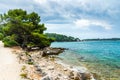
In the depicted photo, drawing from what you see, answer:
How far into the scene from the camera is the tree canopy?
4751cm

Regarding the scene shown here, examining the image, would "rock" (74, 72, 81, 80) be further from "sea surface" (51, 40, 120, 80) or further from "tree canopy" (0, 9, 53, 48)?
"tree canopy" (0, 9, 53, 48)

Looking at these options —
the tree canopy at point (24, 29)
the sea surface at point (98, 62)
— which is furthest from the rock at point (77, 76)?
the tree canopy at point (24, 29)

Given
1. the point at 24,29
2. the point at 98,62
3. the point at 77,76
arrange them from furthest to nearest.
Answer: the point at 24,29 < the point at 98,62 < the point at 77,76

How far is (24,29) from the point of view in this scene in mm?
48312

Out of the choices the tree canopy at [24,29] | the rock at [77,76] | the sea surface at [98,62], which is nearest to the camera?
the rock at [77,76]

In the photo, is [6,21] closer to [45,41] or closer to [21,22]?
[21,22]

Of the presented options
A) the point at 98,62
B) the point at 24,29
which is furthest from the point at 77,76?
the point at 24,29

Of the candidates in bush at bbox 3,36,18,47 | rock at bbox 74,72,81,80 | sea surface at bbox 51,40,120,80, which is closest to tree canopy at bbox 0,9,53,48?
bush at bbox 3,36,18,47

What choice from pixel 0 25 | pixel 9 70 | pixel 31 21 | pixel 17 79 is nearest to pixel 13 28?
pixel 31 21

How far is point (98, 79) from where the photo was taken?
21.0m

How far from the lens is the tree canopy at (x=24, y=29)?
47.5 m

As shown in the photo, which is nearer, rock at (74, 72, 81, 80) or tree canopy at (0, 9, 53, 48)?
rock at (74, 72, 81, 80)

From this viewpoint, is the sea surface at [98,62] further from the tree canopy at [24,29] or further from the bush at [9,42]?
the bush at [9,42]

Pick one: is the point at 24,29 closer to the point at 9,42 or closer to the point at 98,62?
the point at 9,42
